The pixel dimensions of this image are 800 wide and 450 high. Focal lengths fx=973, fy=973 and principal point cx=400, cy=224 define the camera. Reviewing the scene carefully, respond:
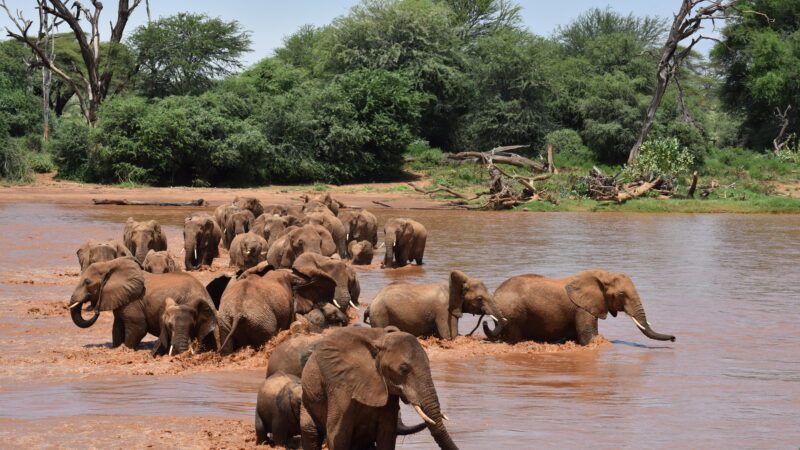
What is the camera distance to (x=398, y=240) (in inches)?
774

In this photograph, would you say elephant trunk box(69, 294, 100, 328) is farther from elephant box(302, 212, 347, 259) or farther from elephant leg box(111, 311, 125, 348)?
elephant box(302, 212, 347, 259)

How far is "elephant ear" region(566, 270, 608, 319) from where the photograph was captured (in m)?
11.8

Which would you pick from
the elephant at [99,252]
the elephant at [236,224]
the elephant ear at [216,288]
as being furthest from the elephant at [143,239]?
the elephant ear at [216,288]

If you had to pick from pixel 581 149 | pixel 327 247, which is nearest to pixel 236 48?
pixel 581 149

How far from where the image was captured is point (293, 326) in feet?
35.7

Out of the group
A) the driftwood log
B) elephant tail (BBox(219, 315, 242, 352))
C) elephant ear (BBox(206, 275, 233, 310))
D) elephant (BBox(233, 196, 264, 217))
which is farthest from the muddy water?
the driftwood log

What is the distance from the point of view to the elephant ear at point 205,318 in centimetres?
1049

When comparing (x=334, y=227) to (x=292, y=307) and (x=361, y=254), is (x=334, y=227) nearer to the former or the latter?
(x=361, y=254)

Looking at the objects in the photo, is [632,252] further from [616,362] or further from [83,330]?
[83,330]

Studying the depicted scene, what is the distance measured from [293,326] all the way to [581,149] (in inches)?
1640

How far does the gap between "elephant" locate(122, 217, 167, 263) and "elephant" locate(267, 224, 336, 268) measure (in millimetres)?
2572

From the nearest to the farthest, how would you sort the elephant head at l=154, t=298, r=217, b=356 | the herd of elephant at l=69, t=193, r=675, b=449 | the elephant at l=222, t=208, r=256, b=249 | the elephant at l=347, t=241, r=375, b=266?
the herd of elephant at l=69, t=193, r=675, b=449 → the elephant head at l=154, t=298, r=217, b=356 → the elephant at l=347, t=241, r=375, b=266 → the elephant at l=222, t=208, r=256, b=249

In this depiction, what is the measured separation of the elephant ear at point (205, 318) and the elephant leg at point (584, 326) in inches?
174

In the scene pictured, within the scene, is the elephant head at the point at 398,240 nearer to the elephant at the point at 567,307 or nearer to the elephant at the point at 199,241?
the elephant at the point at 199,241
